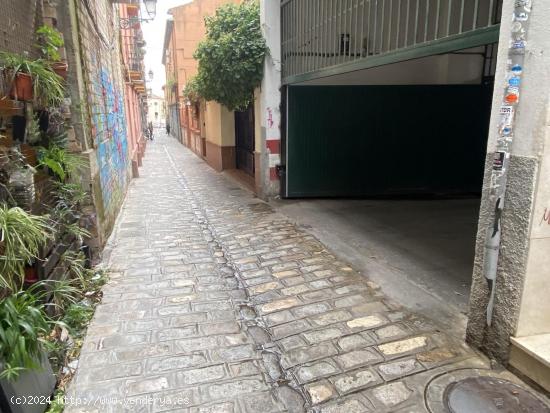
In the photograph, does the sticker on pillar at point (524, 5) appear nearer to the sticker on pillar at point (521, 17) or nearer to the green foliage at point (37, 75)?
the sticker on pillar at point (521, 17)

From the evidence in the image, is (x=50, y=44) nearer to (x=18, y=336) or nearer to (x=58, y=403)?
(x=18, y=336)

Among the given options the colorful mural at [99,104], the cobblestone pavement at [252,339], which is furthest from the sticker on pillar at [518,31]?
the colorful mural at [99,104]

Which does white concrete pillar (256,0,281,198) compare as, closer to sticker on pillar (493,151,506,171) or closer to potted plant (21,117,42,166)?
potted plant (21,117,42,166)

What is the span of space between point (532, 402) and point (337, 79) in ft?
20.3

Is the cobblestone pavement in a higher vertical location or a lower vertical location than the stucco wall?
lower

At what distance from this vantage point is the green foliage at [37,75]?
2998 mm

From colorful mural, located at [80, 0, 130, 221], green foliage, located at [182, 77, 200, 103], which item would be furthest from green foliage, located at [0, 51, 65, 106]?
green foliage, located at [182, 77, 200, 103]

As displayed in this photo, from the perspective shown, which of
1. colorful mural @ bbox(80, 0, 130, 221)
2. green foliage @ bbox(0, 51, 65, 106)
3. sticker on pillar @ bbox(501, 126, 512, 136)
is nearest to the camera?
sticker on pillar @ bbox(501, 126, 512, 136)

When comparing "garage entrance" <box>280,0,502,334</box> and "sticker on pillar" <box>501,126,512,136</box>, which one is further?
"garage entrance" <box>280,0,502,334</box>

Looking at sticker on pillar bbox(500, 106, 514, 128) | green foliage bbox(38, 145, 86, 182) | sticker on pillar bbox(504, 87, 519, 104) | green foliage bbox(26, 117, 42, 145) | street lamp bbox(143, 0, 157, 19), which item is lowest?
green foliage bbox(38, 145, 86, 182)

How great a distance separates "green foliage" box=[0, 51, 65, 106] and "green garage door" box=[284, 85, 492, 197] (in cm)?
502

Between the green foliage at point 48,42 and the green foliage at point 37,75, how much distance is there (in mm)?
362

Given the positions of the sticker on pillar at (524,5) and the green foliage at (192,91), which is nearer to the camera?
the sticker on pillar at (524,5)

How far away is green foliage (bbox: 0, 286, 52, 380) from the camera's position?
208 centimetres
